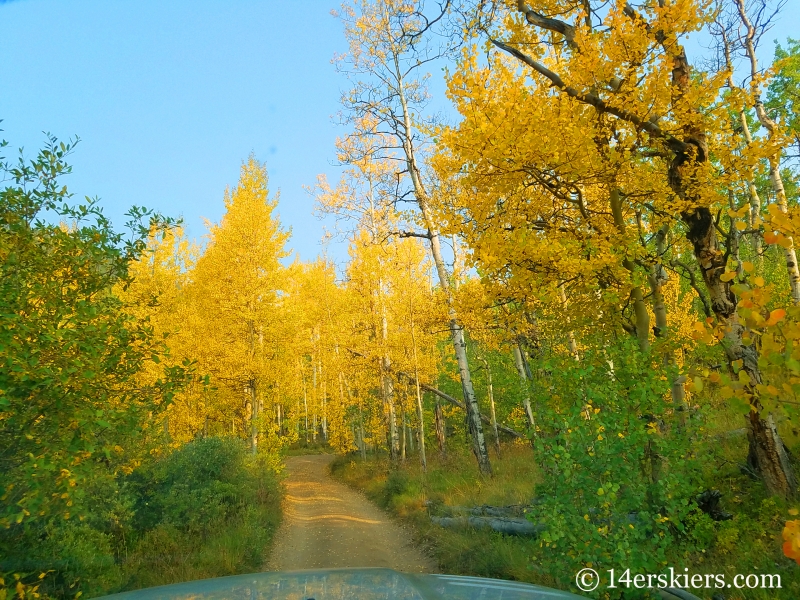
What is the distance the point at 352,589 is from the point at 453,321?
10728mm

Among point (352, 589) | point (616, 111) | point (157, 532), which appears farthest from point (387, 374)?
point (352, 589)

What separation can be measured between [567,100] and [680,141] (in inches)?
60.9

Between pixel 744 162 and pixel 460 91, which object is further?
pixel 460 91

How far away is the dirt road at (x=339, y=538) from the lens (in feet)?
28.9

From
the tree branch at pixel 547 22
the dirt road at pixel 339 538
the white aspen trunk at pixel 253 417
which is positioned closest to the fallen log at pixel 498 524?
the dirt road at pixel 339 538

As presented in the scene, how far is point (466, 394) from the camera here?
12734 mm

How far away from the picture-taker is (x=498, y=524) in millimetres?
7719

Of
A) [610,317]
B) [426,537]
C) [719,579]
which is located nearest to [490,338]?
[426,537]

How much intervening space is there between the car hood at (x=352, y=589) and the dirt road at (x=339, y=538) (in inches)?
246

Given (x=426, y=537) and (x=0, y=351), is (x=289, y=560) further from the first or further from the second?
(x=0, y=351)

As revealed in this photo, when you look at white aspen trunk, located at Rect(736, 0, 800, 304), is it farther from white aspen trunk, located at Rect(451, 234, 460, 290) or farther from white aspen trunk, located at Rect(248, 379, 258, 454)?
white aspen trunk, located at Rect(248, 379, 258, 454)

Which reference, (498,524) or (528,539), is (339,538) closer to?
(498,524)

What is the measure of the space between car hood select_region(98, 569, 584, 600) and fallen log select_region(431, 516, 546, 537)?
4516 mm

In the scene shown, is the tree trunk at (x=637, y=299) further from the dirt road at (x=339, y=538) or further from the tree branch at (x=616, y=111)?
the dirt road at (x=339, y=538)
